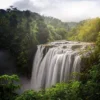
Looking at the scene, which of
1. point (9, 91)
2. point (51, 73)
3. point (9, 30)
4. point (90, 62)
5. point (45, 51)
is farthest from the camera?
point (9, 30)

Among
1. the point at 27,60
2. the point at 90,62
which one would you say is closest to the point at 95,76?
the point at 90,62

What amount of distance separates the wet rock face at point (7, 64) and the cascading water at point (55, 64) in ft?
8.42

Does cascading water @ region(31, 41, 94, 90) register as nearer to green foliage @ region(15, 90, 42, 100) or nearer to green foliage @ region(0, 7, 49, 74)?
green foliage @ region(0, 7, 49, 74)

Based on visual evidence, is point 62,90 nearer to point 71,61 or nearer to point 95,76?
point 95,76

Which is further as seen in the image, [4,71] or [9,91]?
[4,71]

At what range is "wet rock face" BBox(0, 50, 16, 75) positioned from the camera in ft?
83.0

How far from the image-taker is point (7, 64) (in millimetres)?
25562

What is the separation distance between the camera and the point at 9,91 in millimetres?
7891

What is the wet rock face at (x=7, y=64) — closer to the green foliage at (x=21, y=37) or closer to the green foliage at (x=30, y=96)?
the green foliage at (x=21, y=37)

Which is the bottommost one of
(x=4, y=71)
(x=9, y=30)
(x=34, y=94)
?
(x=4, y=71)

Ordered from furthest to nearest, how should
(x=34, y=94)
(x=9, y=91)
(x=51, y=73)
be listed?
(x=51, y=73) → (x=9, y=91) → (x=34, y=94)

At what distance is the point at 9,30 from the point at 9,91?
63.1ft

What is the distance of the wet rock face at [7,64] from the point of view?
25.3 metres

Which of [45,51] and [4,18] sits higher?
[4,18]
